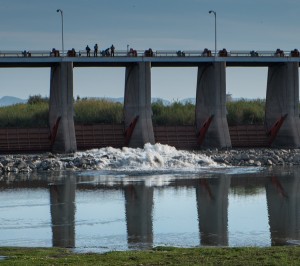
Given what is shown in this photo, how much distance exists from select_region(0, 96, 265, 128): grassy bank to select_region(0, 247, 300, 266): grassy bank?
64709 millimetres

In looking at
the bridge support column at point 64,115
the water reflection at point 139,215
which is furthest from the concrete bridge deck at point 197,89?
the water reflection at point 139,215

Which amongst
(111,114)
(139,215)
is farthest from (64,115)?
(139,215)

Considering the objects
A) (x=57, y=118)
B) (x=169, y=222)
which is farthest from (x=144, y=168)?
(x=169, y=222)

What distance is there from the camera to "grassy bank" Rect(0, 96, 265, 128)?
3595 inches

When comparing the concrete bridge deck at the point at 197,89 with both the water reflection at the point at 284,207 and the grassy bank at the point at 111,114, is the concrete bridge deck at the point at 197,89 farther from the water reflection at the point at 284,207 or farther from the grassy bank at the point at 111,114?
the water reflection at the point at 284,207

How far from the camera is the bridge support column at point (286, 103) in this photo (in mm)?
79812

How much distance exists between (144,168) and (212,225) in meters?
28.9

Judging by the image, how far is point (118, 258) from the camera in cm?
2328

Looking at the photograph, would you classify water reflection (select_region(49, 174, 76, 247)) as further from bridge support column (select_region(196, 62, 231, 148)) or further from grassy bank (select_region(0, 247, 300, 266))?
bridge support column (select_region(196, 62, 231, 148))

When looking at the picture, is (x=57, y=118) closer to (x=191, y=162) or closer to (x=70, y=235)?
(x=191, y=162)

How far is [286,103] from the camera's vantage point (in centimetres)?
8069

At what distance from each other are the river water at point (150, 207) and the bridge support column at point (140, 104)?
12.1m

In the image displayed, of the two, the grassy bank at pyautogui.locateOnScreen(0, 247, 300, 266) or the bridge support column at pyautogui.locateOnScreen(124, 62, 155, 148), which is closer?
the grassy bank at pyautogui.locateOnScreen(0, 247, 300, 266)

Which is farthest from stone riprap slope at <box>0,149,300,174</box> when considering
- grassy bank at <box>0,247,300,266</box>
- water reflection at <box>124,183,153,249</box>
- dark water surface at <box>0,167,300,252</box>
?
grassy bank at <box>0,247,300,266</box>
